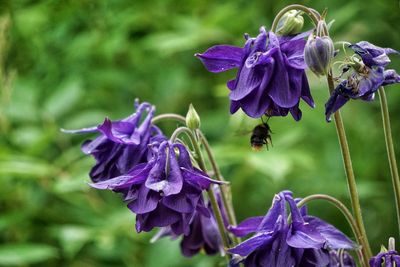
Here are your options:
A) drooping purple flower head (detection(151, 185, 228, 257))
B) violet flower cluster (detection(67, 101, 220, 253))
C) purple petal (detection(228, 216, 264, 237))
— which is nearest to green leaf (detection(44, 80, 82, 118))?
drooping purple flower head (detection(151, 185, 228, 257))

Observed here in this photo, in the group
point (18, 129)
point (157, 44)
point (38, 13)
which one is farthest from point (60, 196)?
point (38, 13)

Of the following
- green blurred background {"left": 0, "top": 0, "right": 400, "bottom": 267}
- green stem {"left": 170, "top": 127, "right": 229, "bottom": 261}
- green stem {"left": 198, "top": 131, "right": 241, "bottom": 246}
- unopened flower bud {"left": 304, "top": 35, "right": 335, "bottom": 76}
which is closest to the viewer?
unopened flower bud {"left": 304, "top": 35, "right": 335, "bottom": 76}

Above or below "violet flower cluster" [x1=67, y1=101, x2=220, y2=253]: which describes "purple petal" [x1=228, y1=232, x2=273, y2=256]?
below

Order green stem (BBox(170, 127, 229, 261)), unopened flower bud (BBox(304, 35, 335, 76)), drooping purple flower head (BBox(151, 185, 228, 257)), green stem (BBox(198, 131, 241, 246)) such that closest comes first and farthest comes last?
unopened flower bud (BBox(304, 35, 335, 76)), green stem (BBox(170, 127, 229, 261)), green stem (BBox(198, 131, 241, 246)), drooping purple flower head (BBox(151, 185, 228, 257))

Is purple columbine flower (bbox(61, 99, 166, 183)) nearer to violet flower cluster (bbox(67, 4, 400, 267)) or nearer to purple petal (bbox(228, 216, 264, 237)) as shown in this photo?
violet flower cluster (bbox(67, 4, 400, 267))

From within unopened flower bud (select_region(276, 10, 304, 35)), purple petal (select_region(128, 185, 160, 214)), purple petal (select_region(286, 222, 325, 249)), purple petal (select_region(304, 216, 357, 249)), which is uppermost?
unopened flower bud (select_region(276, 10, 304, 35))

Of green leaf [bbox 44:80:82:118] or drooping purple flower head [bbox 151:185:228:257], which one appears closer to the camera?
Answer: drooping purple flower head [bbox 151:185:228:257]

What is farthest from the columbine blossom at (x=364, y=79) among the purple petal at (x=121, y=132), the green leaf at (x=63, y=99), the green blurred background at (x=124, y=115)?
the green leaf at (x=63, y=99)
